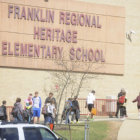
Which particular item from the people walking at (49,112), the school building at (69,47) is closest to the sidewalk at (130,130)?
the people walking at (49,112)

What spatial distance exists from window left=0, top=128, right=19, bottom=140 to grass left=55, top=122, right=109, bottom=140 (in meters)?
5.70

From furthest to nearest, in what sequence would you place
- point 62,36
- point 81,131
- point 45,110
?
point 62,36, point 45,110, point 81,131

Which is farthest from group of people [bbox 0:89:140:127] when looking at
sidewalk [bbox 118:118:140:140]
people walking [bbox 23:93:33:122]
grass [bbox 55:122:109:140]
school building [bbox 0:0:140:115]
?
school building [bbox 0:0:140:115]

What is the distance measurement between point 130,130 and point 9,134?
1106 centimetres

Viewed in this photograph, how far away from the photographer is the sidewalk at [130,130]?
20344 millimetres

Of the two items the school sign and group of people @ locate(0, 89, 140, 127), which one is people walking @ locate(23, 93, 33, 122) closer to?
group of people @ locate(0, 89, 140, 127)

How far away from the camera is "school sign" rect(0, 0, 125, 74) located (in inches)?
1190

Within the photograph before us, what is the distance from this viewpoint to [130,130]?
21984mm

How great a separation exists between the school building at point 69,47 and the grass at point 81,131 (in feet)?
23.6

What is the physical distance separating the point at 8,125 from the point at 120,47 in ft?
73.5

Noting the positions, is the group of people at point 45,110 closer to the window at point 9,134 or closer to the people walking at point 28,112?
the people walking at point 28,112

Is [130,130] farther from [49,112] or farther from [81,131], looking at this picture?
[49,112]

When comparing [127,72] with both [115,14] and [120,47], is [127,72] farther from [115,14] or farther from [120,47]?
[115,14]

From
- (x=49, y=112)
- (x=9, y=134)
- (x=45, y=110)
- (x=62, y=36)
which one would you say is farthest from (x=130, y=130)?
(x=62, y=36)
